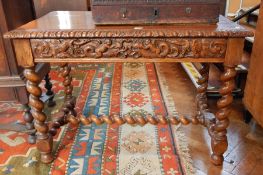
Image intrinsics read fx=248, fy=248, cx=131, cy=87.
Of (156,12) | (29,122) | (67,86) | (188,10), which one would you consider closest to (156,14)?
(156,12)

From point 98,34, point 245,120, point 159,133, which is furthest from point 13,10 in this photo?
point 245,120

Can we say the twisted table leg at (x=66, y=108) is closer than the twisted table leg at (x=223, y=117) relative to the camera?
No

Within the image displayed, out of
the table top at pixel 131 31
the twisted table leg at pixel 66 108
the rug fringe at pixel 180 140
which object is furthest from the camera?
the twisted table leg at pixel 66 108

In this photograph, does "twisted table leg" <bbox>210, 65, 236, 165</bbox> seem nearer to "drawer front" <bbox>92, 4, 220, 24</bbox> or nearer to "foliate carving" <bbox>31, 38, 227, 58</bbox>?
"foliate carving" <bbox>31, 38, 227, 58</bbox>

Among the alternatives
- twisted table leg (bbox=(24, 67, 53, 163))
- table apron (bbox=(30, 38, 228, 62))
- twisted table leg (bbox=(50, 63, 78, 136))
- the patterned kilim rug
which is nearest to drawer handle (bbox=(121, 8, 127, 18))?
table apron (bbox=(30, 38, 228, 62))

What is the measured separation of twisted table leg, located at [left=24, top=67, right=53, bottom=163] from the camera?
44.4 inches

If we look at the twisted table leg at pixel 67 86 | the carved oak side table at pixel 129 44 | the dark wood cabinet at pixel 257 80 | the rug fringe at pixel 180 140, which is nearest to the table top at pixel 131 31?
the carved oak side table at pixel 129 44

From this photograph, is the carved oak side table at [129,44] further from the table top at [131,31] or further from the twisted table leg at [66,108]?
the twisted table leg at [66,108]

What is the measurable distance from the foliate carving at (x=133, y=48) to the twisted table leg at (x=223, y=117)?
98 millimetres

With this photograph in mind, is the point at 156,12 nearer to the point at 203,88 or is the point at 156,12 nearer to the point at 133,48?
the point at 133,48

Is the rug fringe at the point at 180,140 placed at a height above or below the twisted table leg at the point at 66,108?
below

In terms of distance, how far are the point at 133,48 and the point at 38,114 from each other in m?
0.57

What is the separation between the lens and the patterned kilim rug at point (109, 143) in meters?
1.26

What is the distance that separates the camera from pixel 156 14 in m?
1.06
